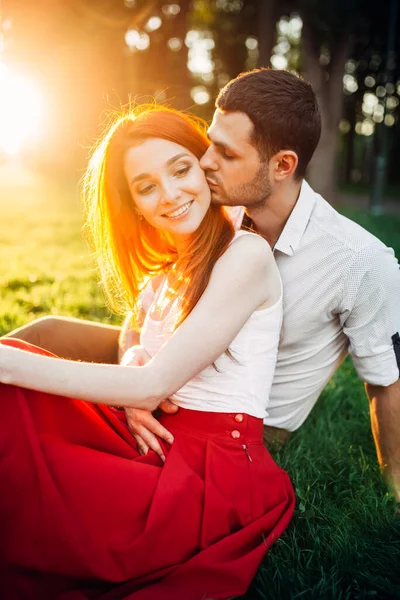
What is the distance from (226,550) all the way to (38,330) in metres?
1.65

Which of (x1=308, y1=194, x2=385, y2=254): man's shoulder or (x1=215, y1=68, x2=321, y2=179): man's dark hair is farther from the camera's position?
(x1=215, y1=68, x2=321, y2=179): man's dark hair

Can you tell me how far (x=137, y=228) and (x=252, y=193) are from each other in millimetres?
585

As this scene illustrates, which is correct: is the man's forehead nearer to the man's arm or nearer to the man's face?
the man's face

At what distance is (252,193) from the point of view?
3.12 m

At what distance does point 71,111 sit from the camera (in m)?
14.0

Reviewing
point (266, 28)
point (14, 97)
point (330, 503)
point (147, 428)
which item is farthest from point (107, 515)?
point (266, 28)

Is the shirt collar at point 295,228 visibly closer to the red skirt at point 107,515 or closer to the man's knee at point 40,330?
the red skirt at point 107,515

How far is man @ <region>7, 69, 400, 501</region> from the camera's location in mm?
2906

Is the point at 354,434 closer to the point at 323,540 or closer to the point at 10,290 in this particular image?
the point at 323,540

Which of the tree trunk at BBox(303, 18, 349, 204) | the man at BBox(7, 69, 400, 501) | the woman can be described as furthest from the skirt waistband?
the tree trunk at BBox(303, 18, 349, 204)

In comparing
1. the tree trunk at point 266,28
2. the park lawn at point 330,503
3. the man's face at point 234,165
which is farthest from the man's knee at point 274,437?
the tree trunk at point 266,28

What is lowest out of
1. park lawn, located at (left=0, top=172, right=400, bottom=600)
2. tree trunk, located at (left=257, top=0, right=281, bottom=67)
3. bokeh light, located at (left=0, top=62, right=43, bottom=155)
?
park lawn, located at (left=0, top=172, right=400, bottom=600)

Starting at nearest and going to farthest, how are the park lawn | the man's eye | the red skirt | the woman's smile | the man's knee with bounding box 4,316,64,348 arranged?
the red skirt, the park lawn, the woman's smile, the man's eye, the man's knee with bounding box 4,316,64,348

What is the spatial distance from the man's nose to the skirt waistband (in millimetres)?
1087
